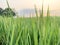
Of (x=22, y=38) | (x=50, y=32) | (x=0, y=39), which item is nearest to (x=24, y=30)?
(x=22, y=38)

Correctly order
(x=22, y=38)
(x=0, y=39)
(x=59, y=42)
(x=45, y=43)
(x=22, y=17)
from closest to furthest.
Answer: (x=45, y=43)
(x=59, y=42)
(x=22, y=38)
(x=22, y=17)
(x=0, y=39)

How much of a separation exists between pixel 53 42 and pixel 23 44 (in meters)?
0.23

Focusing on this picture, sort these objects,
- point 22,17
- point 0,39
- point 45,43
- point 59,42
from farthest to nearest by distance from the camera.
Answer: point 0,39 < point 22,17 < point 59,42 < point 45,43

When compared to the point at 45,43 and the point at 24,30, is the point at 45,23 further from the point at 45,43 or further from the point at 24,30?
the point at 24,30

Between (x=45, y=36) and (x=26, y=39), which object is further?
(x=26, y=39)

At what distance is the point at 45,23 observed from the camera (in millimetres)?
1383

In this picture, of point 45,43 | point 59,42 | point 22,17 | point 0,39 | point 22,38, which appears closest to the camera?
point 45,43

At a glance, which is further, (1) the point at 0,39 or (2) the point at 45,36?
(1) the point at 0,39

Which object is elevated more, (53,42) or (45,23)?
(45,23)

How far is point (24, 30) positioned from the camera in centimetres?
167

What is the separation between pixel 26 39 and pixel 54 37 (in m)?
0.24

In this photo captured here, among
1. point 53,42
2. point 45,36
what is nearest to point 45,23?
point 45,36

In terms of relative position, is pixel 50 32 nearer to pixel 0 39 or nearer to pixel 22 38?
pixel 22 38

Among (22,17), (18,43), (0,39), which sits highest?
(22,17)
